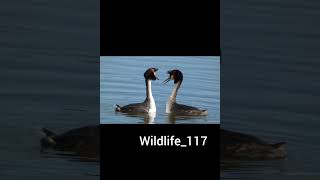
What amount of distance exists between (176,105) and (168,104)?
1.8 inches

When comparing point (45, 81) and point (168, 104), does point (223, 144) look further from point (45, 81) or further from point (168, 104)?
point (168, 104)

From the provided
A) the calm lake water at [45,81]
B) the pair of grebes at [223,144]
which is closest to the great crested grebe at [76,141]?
the pair of grebes at [223,144]

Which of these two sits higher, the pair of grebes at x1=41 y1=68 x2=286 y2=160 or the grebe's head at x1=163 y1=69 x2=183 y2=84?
the grebe's head at x1=163 y1=69 x2=183 y2=84

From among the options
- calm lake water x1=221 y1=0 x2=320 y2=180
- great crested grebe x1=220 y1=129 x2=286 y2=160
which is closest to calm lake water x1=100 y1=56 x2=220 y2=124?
calm lake water x1=221 y1=0 x2=320 y2=180

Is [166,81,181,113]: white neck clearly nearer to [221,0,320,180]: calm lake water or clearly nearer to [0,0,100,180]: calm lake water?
[0,0,100,180]: calm lake water

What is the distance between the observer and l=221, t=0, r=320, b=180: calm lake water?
372 inches

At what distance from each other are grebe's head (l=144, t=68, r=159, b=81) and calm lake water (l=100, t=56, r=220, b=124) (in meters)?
0.02

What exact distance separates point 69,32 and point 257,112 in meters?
4.44

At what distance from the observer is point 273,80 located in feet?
41.2

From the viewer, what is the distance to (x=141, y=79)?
608cm

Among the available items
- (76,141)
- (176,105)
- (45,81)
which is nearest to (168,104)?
(176,105)

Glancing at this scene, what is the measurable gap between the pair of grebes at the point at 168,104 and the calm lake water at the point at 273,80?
2.42 meters

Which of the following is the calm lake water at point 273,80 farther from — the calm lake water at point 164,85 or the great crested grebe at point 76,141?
the calm lake water at point 164,85

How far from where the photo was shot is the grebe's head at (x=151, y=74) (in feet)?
19.6
